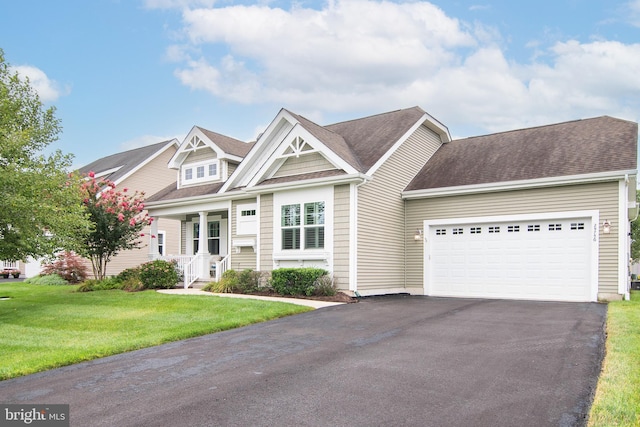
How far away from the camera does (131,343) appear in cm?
766

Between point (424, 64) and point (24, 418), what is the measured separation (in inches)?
723

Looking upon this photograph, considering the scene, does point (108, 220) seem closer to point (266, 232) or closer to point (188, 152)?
point (188, 152)

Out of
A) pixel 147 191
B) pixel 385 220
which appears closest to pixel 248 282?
pixel 385 220

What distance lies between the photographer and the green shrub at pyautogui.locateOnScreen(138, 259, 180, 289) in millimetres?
16391

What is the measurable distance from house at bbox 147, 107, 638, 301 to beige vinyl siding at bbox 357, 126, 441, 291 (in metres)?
0.06

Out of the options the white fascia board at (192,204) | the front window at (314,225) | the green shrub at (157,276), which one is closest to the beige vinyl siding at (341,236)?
the front window at (314,225)

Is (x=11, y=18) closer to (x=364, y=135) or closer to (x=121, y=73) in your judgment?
(x=121, y=73)

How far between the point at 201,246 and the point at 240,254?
77.9 inches

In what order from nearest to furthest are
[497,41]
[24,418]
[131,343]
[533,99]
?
[24,418] → [131,343] → [497,41] → [533,99]

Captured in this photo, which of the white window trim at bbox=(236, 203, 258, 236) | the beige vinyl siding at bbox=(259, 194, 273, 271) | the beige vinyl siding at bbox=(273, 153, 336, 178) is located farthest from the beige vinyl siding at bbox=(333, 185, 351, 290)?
the white window trim at bbox=(236, 203, 258, 236)

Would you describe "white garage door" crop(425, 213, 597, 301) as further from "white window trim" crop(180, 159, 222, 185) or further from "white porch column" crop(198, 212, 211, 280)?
"white window trim" crop(180, 159, 222, 185)

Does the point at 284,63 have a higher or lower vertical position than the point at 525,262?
higher

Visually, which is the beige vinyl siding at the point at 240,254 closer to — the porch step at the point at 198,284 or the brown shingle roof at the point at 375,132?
the porch step at the point at 198,284

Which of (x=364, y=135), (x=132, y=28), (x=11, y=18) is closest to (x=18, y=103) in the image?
(x=11, y=18)
